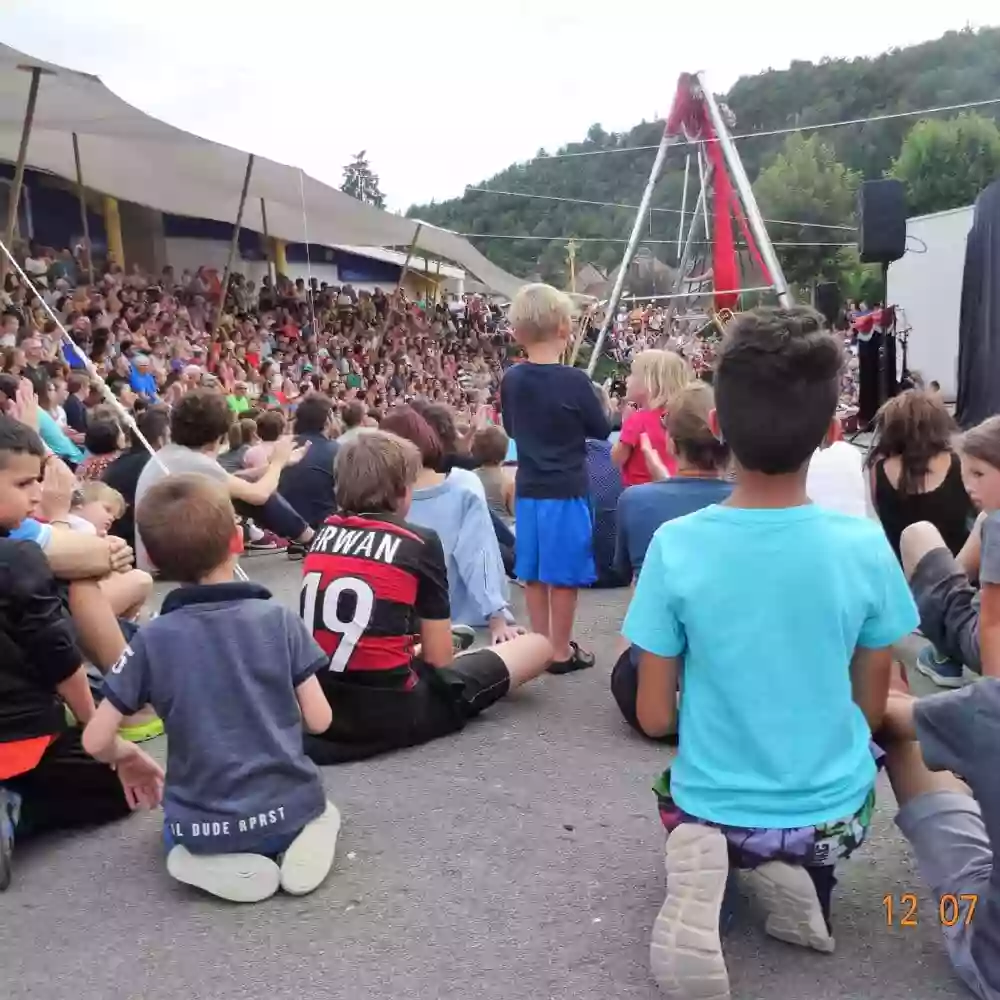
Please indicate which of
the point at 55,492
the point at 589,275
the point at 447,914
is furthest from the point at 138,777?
the point at 589,275

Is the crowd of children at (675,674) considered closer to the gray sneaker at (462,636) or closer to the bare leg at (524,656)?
the bare leg at (524,656)

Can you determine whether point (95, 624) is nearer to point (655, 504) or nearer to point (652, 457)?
point (655, 504)

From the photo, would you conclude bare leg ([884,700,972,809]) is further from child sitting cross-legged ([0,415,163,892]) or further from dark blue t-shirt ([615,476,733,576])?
child sitting cross-legged ([0,415,163,892])

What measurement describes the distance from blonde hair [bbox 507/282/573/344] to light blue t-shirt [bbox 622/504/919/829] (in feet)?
6.27

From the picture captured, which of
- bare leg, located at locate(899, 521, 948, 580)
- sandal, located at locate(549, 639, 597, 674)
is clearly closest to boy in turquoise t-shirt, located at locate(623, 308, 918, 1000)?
bare leg, located at locate(899, 521, 948, 580)

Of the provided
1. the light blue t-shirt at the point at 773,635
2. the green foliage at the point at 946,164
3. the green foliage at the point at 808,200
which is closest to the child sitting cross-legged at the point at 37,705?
the light blue t-shirt at the point at 773,635

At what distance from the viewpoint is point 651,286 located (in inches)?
1209

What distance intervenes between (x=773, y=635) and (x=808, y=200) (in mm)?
68222

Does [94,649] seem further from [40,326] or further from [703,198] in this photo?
[703,198]

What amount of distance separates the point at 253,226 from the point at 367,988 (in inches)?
677

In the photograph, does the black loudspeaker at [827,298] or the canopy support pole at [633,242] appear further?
the black loudspeaker at [827,298]

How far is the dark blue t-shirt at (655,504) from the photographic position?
3.17 m
